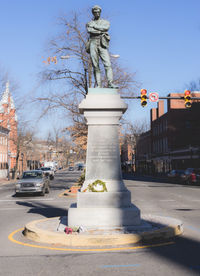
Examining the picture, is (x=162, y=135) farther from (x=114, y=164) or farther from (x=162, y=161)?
(x=114, y=164)

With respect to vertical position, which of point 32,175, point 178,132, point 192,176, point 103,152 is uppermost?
point 178,132

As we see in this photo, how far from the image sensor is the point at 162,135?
228 feet

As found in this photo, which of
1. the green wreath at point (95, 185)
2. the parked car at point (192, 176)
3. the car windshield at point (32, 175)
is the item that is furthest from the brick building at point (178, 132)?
the green wreath at point (95, 185)

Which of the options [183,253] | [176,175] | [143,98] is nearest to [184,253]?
[183,253]

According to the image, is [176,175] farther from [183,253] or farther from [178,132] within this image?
[183,253]

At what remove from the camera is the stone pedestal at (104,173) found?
820 cm

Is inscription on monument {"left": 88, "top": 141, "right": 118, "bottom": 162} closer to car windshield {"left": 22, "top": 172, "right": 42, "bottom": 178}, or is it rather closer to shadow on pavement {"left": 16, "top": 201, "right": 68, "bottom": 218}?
shadow on pavement {"left": 16, "top": 201, "right": 68, "bottom": 218}

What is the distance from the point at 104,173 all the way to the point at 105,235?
5.99 feet

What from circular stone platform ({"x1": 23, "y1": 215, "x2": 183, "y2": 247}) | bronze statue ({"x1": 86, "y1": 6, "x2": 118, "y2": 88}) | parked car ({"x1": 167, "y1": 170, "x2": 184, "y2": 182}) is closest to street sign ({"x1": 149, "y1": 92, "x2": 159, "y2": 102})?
bronze statue ({"x1": 86, "y1": 6, "x2": 118, "y2": 88})

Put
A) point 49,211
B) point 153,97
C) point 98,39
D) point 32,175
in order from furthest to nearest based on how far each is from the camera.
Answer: point 32,175, point 153,97, point 49,211, point 98,39

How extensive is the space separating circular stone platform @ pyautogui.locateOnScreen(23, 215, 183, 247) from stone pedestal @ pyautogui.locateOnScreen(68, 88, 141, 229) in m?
0.30

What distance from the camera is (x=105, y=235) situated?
24.4 ft

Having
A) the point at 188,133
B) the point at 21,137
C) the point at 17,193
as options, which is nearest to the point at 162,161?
the point at 188,133

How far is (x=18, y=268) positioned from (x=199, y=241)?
4.05 metres
